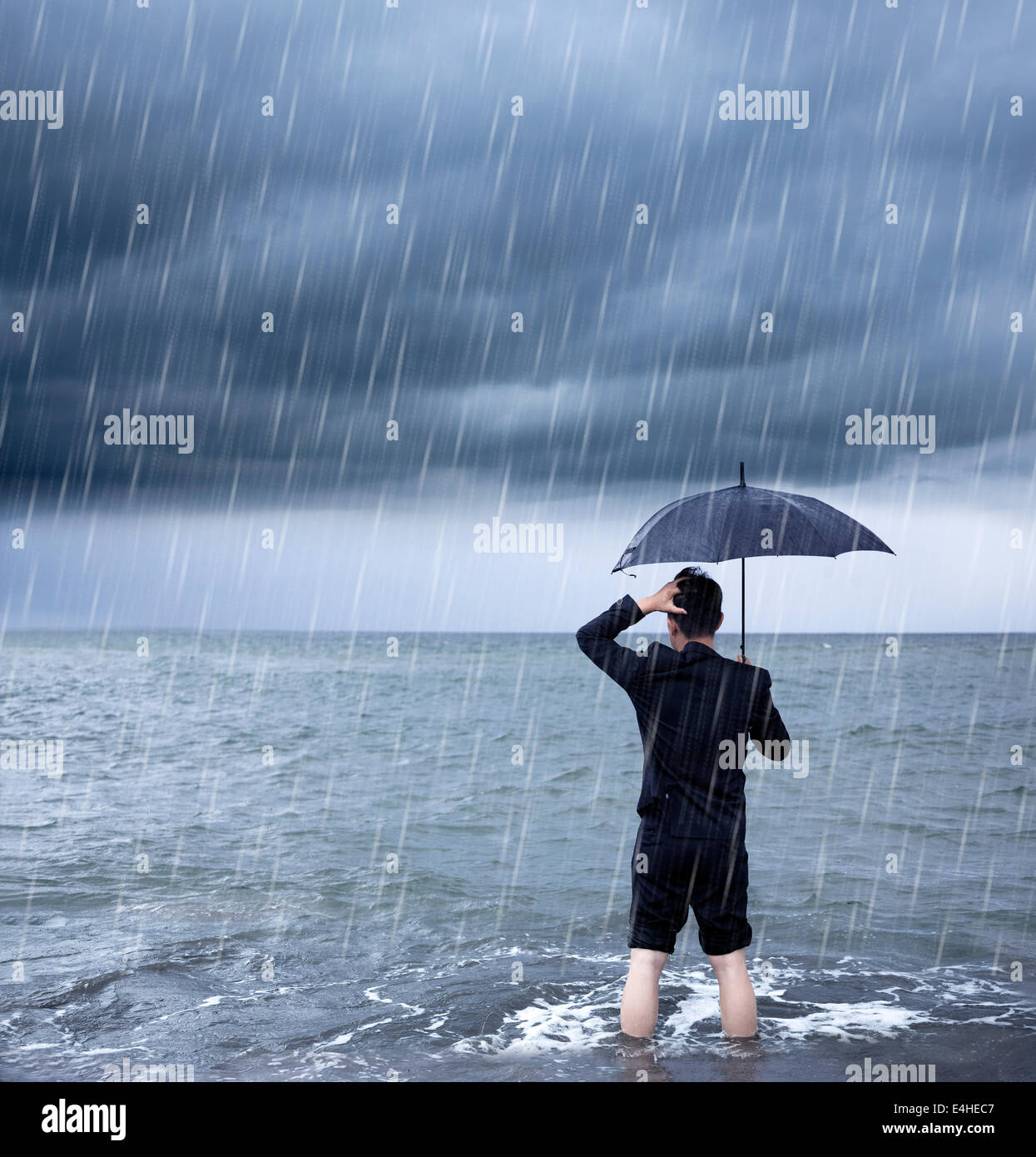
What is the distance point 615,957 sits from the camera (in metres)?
7.01

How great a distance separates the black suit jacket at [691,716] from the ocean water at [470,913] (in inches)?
54.6

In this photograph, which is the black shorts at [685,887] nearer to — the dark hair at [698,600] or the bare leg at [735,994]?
the bare leg at [735,994]

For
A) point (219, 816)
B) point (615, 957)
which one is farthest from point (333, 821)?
point (615, 957)

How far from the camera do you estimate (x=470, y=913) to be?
8516 millimetres

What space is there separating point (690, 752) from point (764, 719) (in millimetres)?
382

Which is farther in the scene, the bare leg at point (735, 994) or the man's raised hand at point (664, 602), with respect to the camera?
the bare leg at point (735, 994)

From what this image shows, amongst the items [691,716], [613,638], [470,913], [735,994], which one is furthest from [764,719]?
[470,913]

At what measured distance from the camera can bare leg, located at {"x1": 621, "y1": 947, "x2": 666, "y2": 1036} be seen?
175 inches

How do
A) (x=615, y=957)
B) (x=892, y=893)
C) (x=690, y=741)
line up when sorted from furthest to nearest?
(x=892, y=893) → (x=615, y=957) → (x=690, y=741)

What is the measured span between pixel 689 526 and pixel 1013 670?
54.2 meters

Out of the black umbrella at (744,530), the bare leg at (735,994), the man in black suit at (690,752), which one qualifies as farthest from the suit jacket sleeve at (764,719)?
the bare leg at (735,994)

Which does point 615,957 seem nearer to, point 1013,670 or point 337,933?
point 337,933

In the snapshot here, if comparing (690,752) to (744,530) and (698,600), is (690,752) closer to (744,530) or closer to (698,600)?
(698,600)

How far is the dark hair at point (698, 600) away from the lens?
4281 mm
